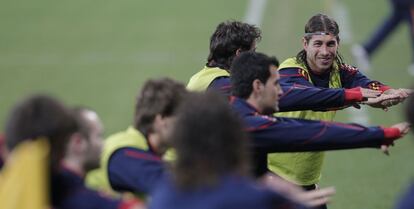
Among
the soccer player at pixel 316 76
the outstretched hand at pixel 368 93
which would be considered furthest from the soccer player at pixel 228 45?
the outstretched hand at pixel 368 93

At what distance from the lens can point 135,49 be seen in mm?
21328

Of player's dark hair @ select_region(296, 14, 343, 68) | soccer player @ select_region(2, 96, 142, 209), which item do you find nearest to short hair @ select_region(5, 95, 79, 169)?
soccer player @ select_region(2, 96, 142, 209)

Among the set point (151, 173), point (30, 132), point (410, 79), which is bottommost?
point (410, 79)

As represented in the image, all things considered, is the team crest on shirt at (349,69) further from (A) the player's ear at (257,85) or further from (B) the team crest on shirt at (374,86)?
(A) the player's ear at (257,85)

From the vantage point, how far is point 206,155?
15.1 feet

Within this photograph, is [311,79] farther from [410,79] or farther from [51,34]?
[51,34]

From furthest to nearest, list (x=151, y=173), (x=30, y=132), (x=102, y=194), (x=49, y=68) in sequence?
(x=49, y=68) < (x=151, y=173) < (x=102, y=194) < (x=30, y=132)

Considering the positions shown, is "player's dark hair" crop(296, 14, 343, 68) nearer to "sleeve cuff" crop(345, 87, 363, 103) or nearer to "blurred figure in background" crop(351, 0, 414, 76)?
"sleeve cuff" crop(345, 87, 363, 103)

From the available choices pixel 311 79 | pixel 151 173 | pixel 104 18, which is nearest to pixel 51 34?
pixel 104 18

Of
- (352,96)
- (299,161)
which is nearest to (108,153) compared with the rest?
(352,96)

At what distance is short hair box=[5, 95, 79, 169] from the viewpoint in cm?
498

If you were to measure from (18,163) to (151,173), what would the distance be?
3.56ft

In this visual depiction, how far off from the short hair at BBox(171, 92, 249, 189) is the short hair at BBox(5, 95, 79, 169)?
639mm

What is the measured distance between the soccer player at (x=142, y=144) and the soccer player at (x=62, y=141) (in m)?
0.34
